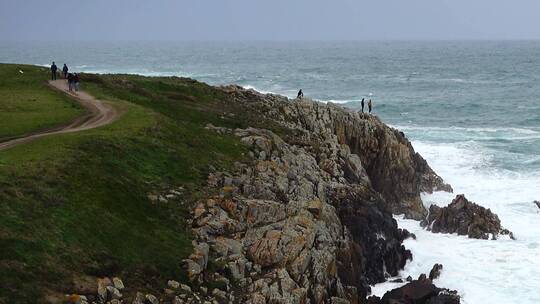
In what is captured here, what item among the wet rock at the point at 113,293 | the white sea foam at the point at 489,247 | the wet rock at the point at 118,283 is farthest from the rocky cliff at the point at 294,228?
the white sea foam at the point at 489,247

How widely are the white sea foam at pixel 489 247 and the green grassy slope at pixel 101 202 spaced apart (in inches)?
465

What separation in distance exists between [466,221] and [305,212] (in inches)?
716

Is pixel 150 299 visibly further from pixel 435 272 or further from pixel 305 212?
pixel 435 272

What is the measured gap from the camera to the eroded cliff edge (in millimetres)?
22359

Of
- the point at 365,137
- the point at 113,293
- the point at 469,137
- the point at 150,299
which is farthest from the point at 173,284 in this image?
the point at 469,137

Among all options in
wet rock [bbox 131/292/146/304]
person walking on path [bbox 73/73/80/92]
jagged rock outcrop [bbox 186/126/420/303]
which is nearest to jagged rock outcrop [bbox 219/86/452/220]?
jagged rock outcrop [bbox 186/126/420/303]

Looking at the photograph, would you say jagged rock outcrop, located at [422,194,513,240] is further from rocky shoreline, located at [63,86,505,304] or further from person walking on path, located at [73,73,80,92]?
person walking on path, located at [73,73,80,92]

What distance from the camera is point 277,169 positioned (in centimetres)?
3048

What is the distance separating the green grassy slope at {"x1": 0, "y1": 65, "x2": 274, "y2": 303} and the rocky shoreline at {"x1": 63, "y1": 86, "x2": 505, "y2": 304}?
1.00m

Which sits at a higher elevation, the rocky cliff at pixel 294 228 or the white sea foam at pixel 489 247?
the rocky cliff at pixel 294 228

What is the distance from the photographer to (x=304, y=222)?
82.7ft

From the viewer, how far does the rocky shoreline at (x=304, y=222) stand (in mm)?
21688

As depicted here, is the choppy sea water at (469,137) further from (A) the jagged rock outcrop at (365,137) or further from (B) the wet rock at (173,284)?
(B) the wet rock at (173,284)

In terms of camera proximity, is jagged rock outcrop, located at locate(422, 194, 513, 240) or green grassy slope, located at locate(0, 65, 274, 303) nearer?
green grassy slope, located at locate(0, 65, 274, 303)
